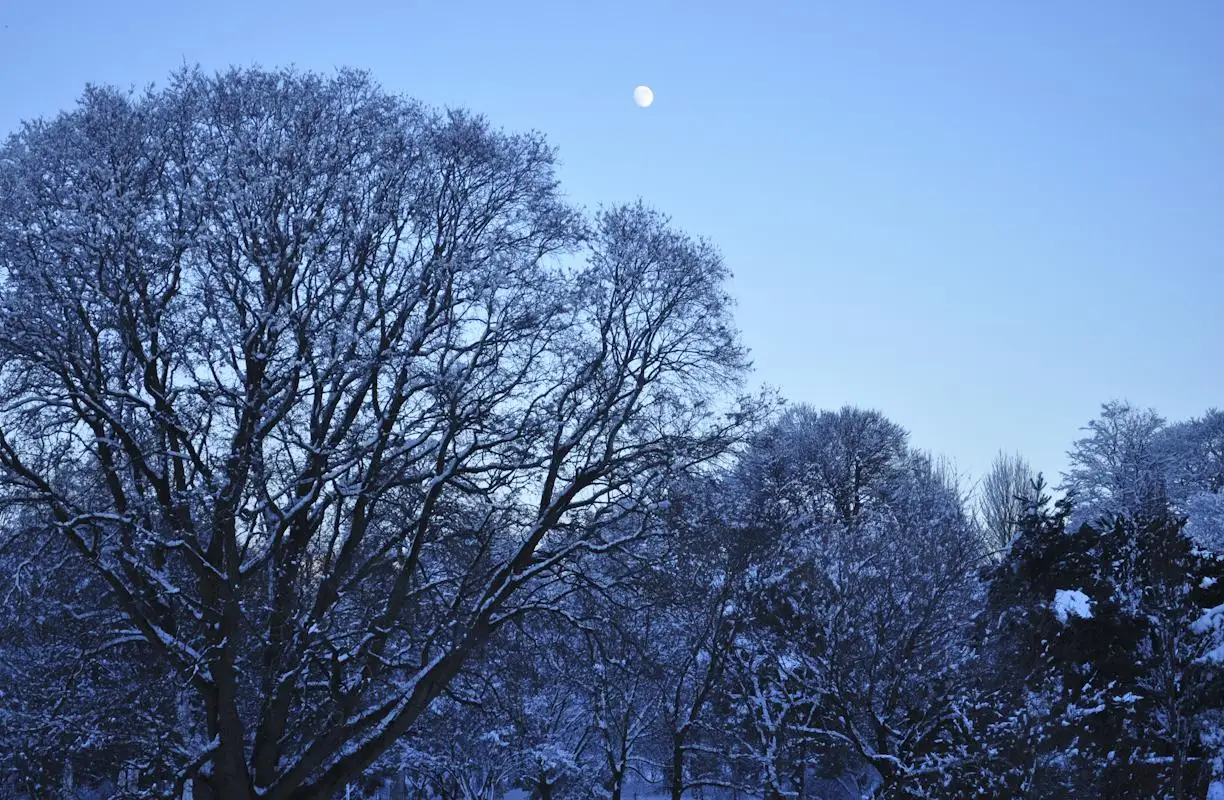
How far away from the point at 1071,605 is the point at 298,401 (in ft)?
45.6

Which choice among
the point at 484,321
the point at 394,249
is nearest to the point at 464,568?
the point at 484,321

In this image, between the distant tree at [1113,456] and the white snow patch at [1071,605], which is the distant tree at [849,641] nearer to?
the white snow patch at [1071,605]

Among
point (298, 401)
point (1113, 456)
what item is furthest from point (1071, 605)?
point (1113, 456)

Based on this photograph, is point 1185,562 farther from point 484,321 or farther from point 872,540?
point 484,321

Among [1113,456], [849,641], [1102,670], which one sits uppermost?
[1113,456]

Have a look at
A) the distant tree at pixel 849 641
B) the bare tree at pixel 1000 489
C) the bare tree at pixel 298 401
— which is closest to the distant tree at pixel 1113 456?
the bare tree at pixel 1000 489

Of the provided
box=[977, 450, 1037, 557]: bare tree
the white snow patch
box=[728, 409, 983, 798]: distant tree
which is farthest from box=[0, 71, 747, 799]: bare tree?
box=[977, 450, 1037, 557]: bare tree

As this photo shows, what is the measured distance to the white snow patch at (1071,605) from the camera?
18328 mm

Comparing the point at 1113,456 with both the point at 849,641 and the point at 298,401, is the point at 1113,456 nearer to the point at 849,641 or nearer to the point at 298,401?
the point at 849,641

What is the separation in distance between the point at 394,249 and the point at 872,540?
53.2 feet

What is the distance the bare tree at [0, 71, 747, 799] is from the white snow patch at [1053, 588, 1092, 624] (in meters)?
7.99

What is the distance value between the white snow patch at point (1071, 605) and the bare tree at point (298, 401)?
799cm

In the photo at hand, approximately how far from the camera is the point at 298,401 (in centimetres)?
1305

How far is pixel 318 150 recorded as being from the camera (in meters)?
13.3
